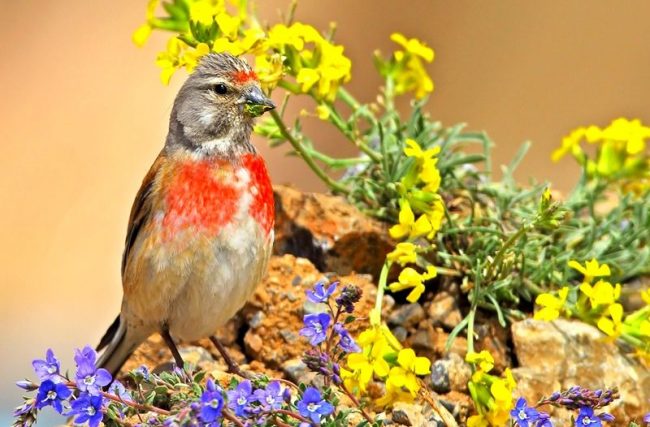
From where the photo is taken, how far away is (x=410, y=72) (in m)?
5.50

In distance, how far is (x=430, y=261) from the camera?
5.05 metres

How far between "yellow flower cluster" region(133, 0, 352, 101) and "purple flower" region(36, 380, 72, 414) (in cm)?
179

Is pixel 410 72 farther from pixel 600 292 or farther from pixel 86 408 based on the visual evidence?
pixel 86 408

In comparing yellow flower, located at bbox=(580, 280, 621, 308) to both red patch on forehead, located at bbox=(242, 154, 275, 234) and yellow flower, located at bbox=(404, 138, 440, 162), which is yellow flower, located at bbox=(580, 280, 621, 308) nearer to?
yellow flower, located at bbox=(404, 138, 440, 162)

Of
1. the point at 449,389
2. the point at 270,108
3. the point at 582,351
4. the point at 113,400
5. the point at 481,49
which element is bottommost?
the point at 113,400

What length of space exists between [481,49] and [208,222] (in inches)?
260

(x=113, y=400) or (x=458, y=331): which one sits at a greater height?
(x=458, y=331)

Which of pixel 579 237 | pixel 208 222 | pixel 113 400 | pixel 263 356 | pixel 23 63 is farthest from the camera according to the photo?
pixel 23 63

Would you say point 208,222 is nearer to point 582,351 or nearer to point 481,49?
point 582,351

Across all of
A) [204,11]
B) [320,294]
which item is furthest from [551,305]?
[204,11]

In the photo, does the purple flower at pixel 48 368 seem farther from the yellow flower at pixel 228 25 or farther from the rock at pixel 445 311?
the rock at pixel 445 311

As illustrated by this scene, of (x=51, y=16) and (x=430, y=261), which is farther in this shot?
(x=51, y=16)

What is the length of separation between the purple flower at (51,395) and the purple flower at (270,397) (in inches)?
21.6

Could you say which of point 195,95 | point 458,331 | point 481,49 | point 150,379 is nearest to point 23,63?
point 481,49
